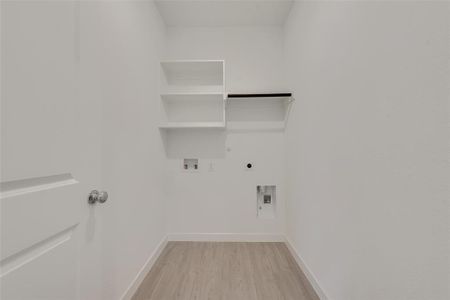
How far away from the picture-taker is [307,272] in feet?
6.14

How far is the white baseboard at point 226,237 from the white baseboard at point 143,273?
0.74 feet

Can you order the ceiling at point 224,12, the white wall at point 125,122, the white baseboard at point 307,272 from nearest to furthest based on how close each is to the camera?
1. the white wall at point 125,122
2. the white baseboard at point 307,272
3. the ceiling at point 224,12

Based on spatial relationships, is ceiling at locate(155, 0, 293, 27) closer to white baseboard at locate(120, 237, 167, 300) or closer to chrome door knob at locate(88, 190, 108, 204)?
chrome door knob at locate(88, 190, 108, 204)

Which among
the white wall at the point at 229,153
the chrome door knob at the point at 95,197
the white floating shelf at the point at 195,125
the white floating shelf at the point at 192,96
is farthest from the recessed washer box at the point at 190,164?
the chrome door knob at the point at 95,197

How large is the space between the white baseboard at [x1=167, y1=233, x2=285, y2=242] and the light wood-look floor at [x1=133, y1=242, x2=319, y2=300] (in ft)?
0.37

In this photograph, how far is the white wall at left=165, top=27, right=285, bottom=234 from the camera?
8.87ft

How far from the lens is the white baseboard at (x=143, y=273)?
1607 millimetres

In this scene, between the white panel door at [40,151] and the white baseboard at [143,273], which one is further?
the white baseboard at [143,273]

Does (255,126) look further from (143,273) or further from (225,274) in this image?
(143,273)

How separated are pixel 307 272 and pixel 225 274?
2.35 ft

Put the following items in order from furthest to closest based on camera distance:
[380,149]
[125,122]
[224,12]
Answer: [224,12] → [125,122] → [380,149]

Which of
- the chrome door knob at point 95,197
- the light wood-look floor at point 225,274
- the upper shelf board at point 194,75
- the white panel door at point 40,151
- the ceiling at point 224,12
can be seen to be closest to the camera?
the white panel door at point 40,151

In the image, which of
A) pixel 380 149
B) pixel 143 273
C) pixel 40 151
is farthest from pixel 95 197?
pixel 380 149

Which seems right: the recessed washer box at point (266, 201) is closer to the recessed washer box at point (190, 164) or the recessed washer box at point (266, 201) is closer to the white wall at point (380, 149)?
the recessed washer box at point (190, 164)
